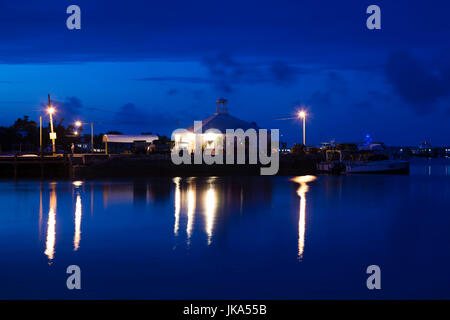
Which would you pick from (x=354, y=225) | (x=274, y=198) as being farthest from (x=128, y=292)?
(x=274, y=198)

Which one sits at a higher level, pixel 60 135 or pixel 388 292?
pixel 60 135

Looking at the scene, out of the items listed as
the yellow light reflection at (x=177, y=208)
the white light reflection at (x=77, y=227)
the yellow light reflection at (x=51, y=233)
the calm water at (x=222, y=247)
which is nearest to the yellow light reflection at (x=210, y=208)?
the calm water at (x=222, y=247)

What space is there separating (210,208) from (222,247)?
11371mm

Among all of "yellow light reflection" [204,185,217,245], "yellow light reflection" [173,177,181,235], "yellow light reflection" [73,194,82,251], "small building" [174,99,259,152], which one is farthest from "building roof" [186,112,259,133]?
"yellow light reflection" [73,194,82,251]

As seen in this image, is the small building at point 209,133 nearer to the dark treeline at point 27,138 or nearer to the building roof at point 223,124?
the building roof at point 223,124

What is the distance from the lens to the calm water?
12234mm

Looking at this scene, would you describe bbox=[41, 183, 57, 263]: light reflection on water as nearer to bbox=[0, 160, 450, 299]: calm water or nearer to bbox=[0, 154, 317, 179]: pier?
bbox=[0, 160, 450, 299]: calm water

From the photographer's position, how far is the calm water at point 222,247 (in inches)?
482

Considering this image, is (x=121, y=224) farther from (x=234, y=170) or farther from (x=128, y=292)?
(x=234, y=170)

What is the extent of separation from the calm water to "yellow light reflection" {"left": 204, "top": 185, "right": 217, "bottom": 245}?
0.18 ft

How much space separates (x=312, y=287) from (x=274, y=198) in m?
22.1

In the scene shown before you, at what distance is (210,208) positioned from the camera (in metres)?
28.4
